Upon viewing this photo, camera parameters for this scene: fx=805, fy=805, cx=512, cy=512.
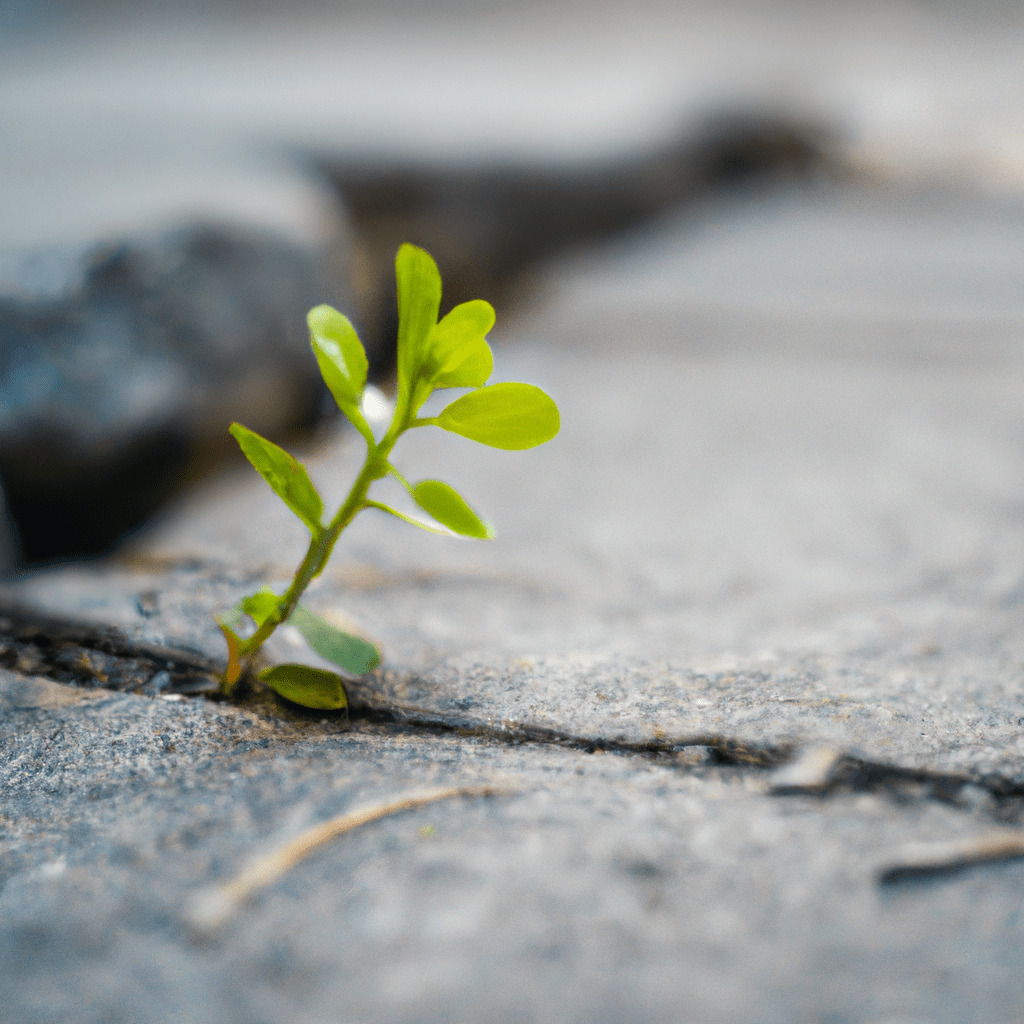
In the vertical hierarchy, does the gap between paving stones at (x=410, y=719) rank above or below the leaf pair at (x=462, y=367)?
below

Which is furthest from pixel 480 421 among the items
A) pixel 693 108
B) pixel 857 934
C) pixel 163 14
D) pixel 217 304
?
pixel 163 14

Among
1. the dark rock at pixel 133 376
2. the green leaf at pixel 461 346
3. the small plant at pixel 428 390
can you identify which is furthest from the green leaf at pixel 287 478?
the dark rock at pixel 133 376

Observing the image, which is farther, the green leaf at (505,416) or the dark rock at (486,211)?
the dark rock at (486,211)

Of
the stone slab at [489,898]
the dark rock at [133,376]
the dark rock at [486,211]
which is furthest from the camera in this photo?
the dark rock at [486,211]

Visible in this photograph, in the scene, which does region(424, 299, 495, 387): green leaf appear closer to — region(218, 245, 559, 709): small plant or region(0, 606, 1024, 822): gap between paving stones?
region(218, 245, 559, 709): small plant

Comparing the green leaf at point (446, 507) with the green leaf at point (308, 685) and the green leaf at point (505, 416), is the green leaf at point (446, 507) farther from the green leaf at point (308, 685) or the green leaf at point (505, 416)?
the green leaf at point (308, 685)

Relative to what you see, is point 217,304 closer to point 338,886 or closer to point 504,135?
point 338,886

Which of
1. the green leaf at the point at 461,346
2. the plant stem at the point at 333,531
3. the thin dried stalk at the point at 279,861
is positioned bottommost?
the thin dried stalk at the point at 279,861
